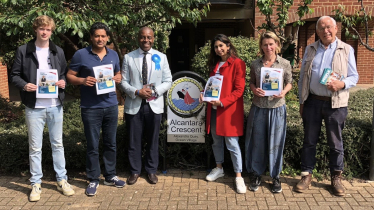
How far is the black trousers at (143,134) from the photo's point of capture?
4.21 meters

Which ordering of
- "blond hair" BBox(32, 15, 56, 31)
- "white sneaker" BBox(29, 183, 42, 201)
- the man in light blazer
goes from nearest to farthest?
"blond hair" BBox(32, 15, 56, 31) < "white sneaker" BBox(29, 183, 42, 201) < the man in light blazer

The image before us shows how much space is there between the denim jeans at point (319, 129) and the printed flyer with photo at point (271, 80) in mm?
446

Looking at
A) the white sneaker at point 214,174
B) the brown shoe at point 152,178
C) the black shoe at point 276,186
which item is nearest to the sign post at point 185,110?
the white sneaker at point 214,174

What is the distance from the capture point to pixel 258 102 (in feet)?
13.3

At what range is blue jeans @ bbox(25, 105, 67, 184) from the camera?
12.6 ft

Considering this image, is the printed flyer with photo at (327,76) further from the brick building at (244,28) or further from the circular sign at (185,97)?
the brick building at (244,28)

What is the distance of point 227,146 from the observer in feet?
14.0

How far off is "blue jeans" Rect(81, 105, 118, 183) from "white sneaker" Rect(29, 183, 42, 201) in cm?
57

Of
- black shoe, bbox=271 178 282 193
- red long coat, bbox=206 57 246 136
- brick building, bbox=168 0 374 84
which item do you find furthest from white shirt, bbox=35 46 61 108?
brick building, bbox=168 0 374 84

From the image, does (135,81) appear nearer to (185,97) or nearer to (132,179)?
(185,97)

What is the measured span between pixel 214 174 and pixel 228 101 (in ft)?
3.44

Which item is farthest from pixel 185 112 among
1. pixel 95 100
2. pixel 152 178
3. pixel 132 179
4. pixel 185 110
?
pixel 95 100

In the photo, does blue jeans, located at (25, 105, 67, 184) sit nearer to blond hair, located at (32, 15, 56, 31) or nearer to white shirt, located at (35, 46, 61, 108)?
white shirt, located at (35, 46, 61, 108)

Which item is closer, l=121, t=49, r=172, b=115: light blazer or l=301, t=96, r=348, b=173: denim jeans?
l=301, t=96, r=348, b=173: denim jeans
